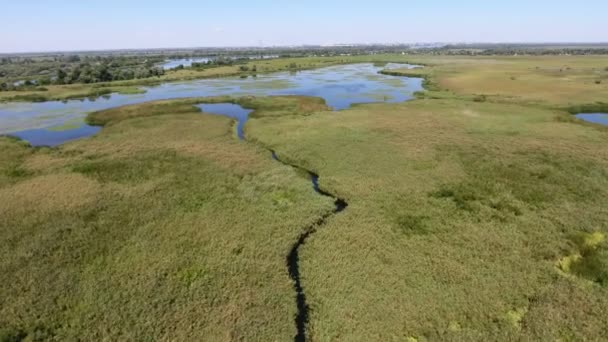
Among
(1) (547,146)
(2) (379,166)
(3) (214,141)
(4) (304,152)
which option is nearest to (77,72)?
(3) (214,141)

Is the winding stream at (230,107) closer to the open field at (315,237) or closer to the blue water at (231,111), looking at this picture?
the blue water at (231,111)

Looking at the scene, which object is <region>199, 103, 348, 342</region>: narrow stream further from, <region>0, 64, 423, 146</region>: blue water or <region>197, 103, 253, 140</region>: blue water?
<region>0, 64, 423, 146</region>: blue water

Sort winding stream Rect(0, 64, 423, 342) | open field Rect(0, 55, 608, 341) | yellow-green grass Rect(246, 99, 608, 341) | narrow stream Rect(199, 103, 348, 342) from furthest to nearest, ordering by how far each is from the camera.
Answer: winding stream Rect(0, 64, 423, 342) < narrow stream Rect(199, 103, 348, 342) < open field Rect(0, 55, 608, 341) < yellow-green grass Rect(246, 99, 608, 341)

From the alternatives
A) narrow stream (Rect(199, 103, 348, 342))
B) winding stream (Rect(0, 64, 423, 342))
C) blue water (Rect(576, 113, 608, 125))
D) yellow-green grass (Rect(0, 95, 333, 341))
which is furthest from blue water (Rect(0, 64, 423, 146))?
narrow stream (Rect(199, 103, 348, 342))

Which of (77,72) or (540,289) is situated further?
(77,72)

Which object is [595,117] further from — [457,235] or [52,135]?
[52,135]

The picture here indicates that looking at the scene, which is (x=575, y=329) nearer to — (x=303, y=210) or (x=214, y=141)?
(x=303, y=210)

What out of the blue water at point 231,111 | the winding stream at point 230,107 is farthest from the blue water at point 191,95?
the blue water at point 231,111

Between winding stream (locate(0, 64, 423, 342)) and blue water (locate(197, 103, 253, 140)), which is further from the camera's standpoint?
blue water (locate(197, 103, 253, 140))
